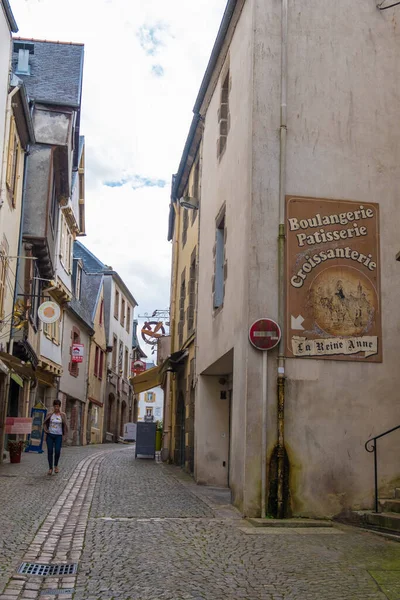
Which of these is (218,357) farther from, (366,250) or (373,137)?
(373,137)

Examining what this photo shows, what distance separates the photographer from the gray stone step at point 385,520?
27.6ft

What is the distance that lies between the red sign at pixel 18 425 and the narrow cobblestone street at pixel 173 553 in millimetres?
7612

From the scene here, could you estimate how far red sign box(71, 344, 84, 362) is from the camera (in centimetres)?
3173

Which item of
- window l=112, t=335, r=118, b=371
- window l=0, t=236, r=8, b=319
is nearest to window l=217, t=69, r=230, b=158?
window l=0, t=236, r=8, b=319

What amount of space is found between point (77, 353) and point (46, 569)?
85.4ft

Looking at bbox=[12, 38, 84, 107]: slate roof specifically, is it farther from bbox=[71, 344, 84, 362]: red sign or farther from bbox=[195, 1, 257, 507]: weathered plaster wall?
bbox=[71, 344, 84, 362]: red sign

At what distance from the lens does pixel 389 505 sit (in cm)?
946

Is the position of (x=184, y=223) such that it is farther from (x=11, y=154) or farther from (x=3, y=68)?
(x=3, y=68)

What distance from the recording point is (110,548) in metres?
6.99

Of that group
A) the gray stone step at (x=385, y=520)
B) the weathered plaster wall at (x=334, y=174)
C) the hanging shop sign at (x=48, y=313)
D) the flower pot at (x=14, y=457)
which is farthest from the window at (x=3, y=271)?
the gray stone step at (x=385, y=520)

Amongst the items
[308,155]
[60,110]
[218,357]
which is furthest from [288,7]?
[60,110]

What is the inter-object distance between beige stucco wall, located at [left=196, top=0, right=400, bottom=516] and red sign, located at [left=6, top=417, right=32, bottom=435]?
8656 mm

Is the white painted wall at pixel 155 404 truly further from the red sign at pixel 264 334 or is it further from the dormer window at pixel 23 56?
the red sign at pixel 264 334

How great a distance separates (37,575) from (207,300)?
9032 millimetres
